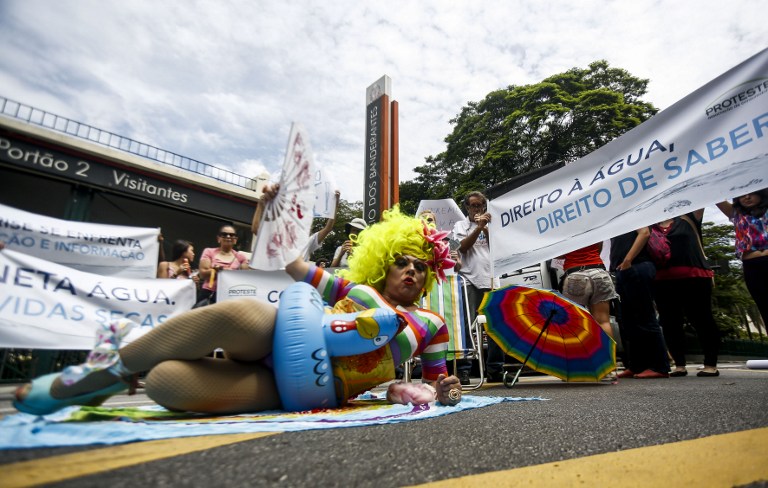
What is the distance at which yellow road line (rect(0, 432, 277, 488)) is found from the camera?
0.75 m

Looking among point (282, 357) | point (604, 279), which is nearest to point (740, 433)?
point (282, 357)

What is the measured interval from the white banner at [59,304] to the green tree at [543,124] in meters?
16.1

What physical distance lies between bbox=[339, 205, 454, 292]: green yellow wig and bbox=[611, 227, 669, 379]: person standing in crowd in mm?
2385

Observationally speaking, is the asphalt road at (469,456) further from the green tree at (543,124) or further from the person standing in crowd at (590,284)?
the green tree at (543,124)

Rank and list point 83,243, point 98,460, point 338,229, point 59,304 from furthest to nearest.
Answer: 1. point 338,229
2. point 83,243
3. point 59,304
4. point 98,460

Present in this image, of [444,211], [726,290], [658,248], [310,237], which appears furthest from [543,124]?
[310,237]

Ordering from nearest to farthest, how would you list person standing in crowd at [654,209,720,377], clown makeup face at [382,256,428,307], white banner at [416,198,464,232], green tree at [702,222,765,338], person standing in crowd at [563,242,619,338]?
clown makeup face at [382,256,428,307] → person standing in crowd at [563,242,619,338] → person standing in crowd at [654,209,720,377] → white banner at [416,198,464,232] → green tree at [702,222,765,338]

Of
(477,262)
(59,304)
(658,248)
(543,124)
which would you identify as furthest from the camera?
(543,124)

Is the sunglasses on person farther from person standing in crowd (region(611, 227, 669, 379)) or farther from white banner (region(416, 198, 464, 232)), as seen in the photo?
white banner (region(416, 198, 464, 232))

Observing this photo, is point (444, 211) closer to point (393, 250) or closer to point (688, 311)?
point (688, 311)

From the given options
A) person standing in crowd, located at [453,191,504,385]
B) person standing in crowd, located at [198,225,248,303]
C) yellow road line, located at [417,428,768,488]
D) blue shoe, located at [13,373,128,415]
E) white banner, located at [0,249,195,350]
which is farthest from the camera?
person standing in crowd, located at [198,225,248,303]

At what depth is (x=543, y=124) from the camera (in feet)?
61.6

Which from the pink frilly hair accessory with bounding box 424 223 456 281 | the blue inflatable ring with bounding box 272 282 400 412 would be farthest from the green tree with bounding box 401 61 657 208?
the blue inflatable ring with bounding box 272 282 400 412

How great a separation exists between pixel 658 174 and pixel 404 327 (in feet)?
7.72
